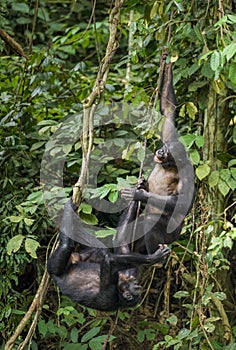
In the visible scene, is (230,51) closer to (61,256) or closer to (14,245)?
(61,256)

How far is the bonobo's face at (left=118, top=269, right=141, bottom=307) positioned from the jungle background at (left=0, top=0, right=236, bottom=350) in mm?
437

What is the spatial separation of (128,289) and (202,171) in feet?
3.77

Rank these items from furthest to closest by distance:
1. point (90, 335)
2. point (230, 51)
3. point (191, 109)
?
1. point (90, 335)
2. point (191, 109)
3. point (230, 51)

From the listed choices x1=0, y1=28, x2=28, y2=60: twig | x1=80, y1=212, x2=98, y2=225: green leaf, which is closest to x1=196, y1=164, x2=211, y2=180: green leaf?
x1=80, y1=212, x2=98, y2=225: green leaf

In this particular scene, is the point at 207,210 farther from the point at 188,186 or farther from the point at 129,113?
the point at 129,113

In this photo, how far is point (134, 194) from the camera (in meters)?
3.97

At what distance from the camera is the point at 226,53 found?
12.2ft

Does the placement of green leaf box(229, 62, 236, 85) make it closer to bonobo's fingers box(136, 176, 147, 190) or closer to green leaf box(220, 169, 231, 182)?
bonobo's fingers box(136, 176, 147, 190)

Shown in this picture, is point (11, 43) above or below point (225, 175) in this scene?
above

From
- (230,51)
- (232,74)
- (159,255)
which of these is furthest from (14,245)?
(230,51)

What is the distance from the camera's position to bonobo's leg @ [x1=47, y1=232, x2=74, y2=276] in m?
4.19

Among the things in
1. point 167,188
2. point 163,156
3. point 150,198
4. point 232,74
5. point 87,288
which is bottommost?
point 87,288

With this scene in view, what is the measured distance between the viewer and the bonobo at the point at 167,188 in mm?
4262

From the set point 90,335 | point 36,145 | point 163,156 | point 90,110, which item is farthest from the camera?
point 90,335
